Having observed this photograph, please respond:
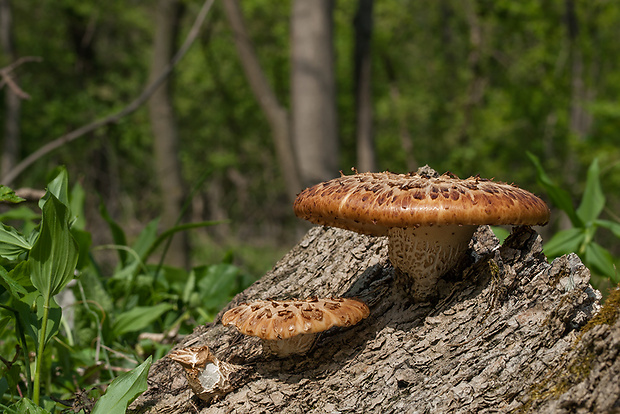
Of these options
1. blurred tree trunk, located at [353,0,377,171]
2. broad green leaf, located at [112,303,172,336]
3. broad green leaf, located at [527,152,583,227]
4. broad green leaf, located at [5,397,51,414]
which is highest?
blurred tree trunk, located at [353,0,377,171]

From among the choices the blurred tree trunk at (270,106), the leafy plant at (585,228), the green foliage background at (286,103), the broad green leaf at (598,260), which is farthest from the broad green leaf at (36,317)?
the blurred tree trunk at (270,106)

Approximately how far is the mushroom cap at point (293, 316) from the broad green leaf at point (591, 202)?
96.4 inches

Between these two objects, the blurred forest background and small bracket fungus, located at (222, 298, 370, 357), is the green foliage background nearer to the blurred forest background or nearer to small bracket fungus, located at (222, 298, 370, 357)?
the blurred forest background

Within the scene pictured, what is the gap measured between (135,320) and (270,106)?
13.2 ft

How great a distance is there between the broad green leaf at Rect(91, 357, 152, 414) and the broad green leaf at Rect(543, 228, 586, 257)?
2508 millimetres

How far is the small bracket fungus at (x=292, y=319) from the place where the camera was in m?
1.61

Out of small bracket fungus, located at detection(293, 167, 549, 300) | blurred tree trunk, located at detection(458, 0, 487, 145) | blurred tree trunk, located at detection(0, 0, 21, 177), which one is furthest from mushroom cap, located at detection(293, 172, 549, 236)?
blurred tree trunk, located at detection(458, 0, 487, 145)

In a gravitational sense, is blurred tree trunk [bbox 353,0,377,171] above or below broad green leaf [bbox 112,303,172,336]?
above

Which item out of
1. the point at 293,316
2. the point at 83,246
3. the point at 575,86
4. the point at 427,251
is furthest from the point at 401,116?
the point at 293,316

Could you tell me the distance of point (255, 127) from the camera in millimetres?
31562

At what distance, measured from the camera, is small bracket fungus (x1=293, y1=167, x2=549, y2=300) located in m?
1.47

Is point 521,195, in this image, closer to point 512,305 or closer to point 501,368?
point 512,305

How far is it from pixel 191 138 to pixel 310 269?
103 feet

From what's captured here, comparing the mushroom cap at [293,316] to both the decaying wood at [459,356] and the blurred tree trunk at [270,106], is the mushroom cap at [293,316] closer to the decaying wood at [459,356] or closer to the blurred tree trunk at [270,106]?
the decaying wood at [459,356]
